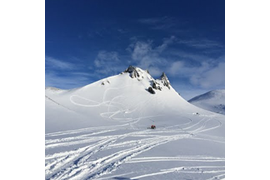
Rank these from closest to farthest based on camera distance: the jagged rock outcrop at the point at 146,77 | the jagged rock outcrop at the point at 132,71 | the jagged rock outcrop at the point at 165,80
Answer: the jagged rock outcrop at the point at 146,77 → the jagged rock outcrop at the point at 132,71 → the jagged rock outcrop at the point at 165,80

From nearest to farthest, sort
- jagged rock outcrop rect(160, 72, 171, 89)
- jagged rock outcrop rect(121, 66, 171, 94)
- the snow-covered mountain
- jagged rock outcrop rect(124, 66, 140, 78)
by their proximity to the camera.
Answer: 1. jagged rock outcrop rect(121, 66, 171, 94)
2. jagged rock outcrop rect(124, 66, 140, 78)
3. jagged rock outcrop rect(160, 72, 171, 89)
4. the snow-covered mountain

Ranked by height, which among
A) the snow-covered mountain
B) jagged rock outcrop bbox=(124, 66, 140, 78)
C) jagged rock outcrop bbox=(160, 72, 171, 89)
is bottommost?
the snow-covered mountain

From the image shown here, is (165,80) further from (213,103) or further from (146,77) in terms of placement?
(213,103)

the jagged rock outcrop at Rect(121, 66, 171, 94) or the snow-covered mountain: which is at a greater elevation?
the jagged rock outcrop at Rect(121, 66, 171, 94)

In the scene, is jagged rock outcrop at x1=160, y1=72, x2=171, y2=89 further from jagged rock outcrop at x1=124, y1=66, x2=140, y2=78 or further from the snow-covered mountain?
the snow-covered mountain

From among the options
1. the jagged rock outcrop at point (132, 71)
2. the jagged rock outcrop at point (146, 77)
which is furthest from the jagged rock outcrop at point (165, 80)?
the jagged rock outcrop at point (132, 71)

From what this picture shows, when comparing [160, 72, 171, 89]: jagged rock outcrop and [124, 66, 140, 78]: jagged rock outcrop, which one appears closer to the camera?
[124, 66, 140, 78]: jagged rock outcrop

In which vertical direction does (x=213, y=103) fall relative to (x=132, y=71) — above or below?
below

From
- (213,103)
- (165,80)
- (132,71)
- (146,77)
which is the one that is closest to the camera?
(132,71)

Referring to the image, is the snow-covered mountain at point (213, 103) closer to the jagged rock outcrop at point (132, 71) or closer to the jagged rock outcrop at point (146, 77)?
the jagged rock outcrop at point (146, 77)

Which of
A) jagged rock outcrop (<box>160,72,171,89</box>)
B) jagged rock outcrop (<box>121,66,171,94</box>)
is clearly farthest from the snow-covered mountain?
jagged rock outcrop (<box>121,66,171,94</box>)

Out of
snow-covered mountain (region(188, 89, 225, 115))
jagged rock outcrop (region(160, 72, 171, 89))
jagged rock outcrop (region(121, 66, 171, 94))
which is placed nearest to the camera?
jagged rock outcrop (region(121, 66, 171, 94))

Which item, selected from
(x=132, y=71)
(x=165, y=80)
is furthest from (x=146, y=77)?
(x=165, y=80)
